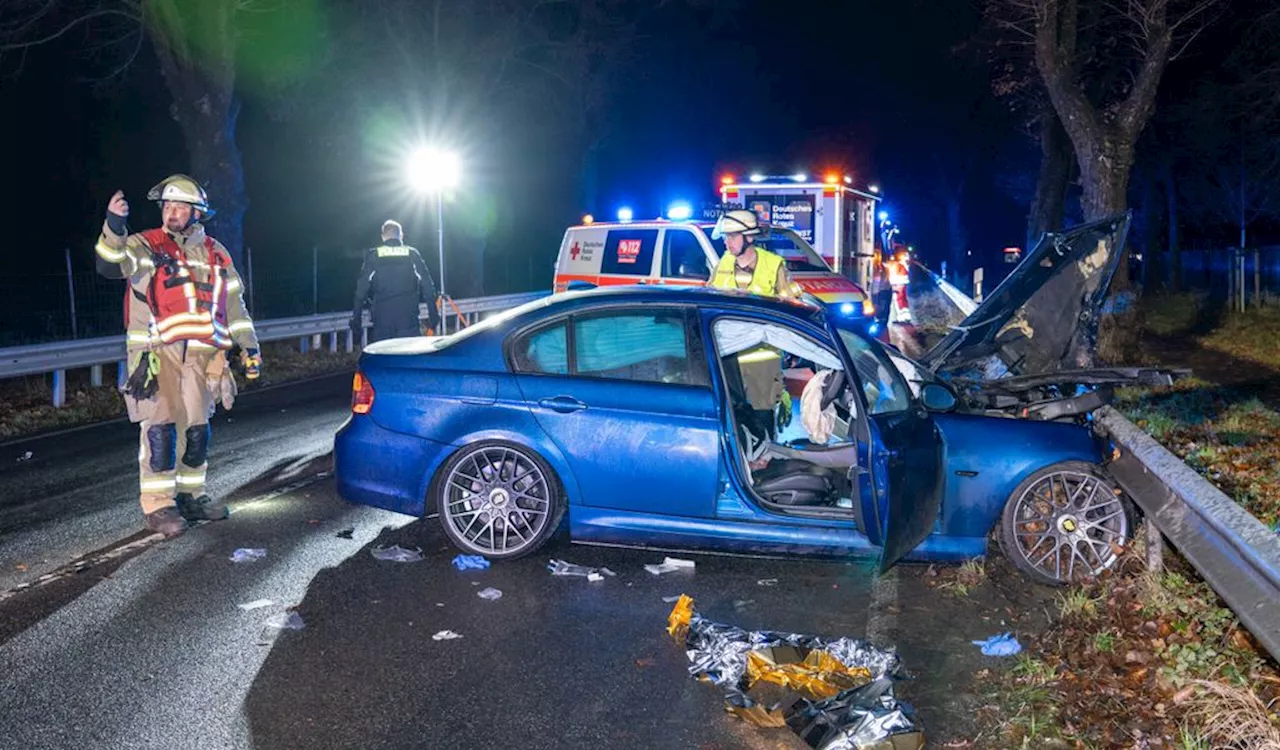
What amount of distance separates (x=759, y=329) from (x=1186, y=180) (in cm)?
3534

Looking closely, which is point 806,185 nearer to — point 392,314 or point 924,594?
point 392,314

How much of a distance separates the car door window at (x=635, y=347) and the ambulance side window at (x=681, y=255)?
27.3 ft

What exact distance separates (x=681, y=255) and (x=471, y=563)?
895 centimetres

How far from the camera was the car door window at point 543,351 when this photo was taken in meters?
6.75

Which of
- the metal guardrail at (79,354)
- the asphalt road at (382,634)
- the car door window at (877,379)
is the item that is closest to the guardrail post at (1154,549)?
the asphalt road at (382,634)

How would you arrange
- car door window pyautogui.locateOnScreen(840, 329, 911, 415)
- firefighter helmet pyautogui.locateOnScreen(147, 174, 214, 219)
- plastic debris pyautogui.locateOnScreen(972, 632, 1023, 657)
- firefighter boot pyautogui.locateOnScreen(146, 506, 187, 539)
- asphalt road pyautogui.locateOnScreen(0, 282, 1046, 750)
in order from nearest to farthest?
1. asphalt road pyautogui.locateOnScreen(0, 282, 1046, 750)
2. plastic debris pyautogui.locateOnScreen(972, 632, 1023, 657)
3. car door window pyautogui.locateOnScreen(840, 329, 911, 415)
4. firefighter helmet pyautogui.locateOnScreen(147, 174, 214, 219)
5. firefighter boot pyautogui.locateOnScreen(146, 506, 187, 539)

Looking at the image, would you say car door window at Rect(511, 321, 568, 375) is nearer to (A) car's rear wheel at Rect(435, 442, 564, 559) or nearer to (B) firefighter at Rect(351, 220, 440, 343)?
(A) car's rear wheel at Rect(435, 442, 564, 559)

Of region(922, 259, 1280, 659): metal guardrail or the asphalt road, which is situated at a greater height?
region(922, 259, 1280, 659): metal guardrail

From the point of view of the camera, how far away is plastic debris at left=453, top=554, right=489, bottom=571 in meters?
6.63

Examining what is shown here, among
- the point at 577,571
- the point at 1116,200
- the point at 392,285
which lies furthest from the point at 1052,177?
the point at 577,571

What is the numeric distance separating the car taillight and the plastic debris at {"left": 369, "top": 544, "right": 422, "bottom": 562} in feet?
2.64

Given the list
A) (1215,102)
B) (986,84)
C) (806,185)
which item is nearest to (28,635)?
(806,185)

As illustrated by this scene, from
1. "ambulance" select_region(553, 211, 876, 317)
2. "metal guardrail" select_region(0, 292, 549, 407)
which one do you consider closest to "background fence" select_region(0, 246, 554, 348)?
"metal guardrail" select_region(0, 292, 549, 407)

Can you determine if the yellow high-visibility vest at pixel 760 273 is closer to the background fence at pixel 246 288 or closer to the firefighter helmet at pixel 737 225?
the firefighter helmet at pixel 737 225
